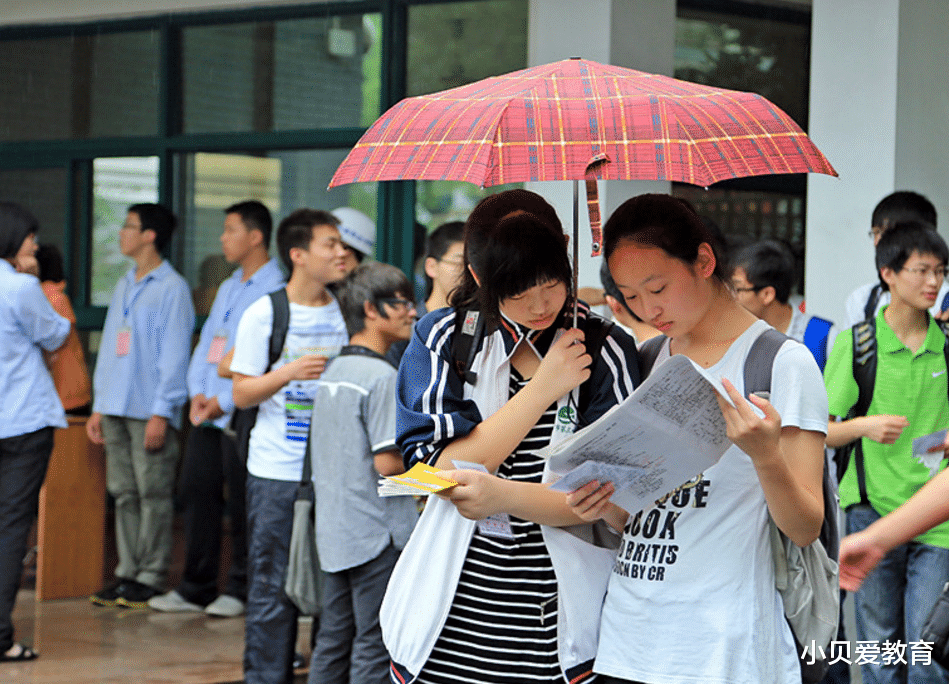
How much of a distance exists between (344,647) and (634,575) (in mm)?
2395

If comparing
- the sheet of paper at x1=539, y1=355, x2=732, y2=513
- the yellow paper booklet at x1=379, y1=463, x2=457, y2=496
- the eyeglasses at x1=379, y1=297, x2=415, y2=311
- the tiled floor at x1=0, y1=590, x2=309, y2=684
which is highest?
the eyeglasses at x1=379, y1=297, x2=415, y2=311

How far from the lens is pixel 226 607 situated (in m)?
7.18

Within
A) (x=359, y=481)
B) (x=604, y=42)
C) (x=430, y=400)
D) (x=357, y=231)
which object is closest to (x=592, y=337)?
(x=430, y=400)

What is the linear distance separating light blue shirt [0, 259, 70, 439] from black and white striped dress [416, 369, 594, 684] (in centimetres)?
406

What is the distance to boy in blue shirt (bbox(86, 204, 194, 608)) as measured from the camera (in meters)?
7.46

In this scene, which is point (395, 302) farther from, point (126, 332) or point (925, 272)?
point (126, 332)

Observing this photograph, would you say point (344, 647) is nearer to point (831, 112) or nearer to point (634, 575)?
point (634, 575)

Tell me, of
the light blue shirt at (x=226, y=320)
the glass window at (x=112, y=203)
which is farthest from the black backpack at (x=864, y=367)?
the glass window at (x=112, y=203)

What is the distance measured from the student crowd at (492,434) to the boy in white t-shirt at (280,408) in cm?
1

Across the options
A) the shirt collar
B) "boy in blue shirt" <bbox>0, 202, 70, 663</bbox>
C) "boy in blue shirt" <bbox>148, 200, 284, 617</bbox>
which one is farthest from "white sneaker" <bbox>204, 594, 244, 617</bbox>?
the shirt collar

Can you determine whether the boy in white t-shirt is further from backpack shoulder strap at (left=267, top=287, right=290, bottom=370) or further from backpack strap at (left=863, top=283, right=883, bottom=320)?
backpack strap at (left=863, top=283, right=883, bottom=320)

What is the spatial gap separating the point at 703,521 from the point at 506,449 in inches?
16.7

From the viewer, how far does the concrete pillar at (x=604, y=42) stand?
6.49 m

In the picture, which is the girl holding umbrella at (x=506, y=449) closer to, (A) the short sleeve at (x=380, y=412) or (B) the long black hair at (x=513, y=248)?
(B) the long black hair at (x=513, y=248)
